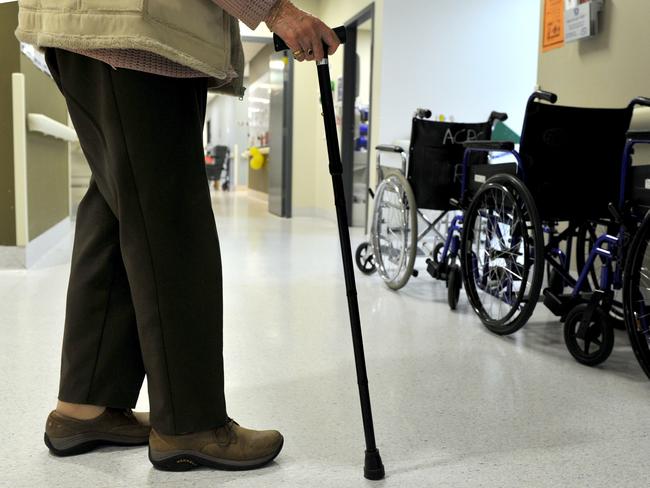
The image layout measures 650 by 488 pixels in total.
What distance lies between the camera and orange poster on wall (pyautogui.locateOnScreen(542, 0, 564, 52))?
3297mm

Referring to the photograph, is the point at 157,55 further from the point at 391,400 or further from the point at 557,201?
the point at 557,201

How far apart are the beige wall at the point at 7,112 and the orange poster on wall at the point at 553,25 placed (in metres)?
2.56

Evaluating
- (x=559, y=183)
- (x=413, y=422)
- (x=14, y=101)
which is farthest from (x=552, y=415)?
(x=14, y=101)

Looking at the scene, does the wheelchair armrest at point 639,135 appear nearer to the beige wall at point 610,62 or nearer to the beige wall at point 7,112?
the beige wall at point 610,62

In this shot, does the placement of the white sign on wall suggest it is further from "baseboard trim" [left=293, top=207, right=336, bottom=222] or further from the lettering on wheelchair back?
"baseboard trim" [left=293, top=207, right=336, bottom=222]

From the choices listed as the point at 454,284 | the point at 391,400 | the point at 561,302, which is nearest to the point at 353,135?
the point at 454,284

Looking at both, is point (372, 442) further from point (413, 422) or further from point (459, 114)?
point (459, 114)

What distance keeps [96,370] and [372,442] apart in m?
0.53

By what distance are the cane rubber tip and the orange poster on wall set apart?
2.63 meters

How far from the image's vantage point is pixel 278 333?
2.35 metres

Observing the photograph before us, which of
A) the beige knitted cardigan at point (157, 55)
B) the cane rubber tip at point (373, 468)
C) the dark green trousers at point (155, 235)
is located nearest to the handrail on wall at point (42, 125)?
the dark green trousers at point (155, 235)

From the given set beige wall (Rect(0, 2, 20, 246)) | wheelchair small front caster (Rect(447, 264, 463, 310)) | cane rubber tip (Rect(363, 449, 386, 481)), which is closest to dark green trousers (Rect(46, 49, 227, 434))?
cane rubber tip (Rect(363, 449, 386, 481))

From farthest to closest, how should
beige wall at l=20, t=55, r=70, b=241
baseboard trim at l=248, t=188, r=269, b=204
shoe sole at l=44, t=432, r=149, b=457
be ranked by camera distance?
baseboard trim at l=248, t=188, r=269, b=204, beige wall at l=20, t=55, r=70, b=241, shoe sole at l=44, t=432, r=149, b=457

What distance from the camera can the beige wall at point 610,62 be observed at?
2.72 metres
